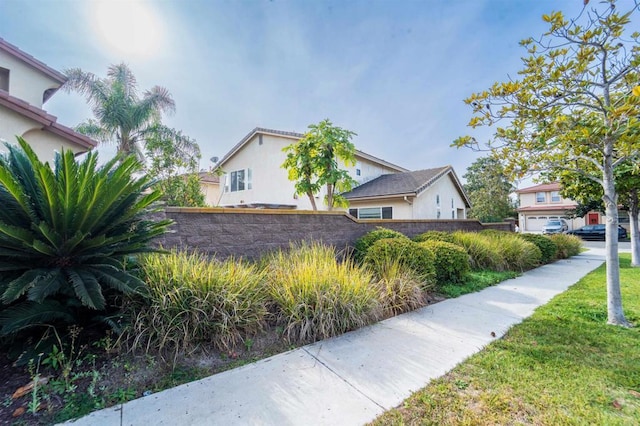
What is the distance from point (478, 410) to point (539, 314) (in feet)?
11.2

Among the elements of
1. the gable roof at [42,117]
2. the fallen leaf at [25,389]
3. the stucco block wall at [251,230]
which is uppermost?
the gable roof at [42,117]

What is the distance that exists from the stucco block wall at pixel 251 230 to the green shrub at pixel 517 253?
4453 millimetres

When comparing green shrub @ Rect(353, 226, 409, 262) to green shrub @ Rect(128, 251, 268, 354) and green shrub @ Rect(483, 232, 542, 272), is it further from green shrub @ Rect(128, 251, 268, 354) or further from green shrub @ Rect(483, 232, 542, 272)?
green shrub @ Rect(483, 232, 542, 272)

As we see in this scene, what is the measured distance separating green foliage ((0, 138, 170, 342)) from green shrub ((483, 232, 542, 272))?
32.4 ft

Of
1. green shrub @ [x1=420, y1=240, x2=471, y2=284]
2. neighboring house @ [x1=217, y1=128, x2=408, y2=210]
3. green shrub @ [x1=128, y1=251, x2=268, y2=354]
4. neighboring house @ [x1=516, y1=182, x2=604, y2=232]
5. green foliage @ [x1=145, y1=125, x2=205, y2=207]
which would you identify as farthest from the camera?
neighboring house @ [x1=516, y1=182, x2=604, y2=232]

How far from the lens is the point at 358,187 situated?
18.3 m

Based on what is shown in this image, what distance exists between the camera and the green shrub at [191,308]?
127 inches

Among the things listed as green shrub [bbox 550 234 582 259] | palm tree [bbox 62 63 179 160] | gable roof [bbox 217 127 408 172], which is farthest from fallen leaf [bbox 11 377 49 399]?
green shrub [bbox 550 234 582 259]

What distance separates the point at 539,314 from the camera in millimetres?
4699

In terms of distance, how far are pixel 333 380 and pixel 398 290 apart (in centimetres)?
261

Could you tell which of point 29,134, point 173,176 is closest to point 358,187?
point 173,176

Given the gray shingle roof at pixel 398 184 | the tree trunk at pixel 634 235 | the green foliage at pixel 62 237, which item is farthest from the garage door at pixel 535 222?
the green foliage at pixel 62 237

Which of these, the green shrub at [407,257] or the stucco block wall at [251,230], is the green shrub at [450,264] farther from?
the stucco block wall at [251,230]

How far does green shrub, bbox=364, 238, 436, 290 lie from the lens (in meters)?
5.99
